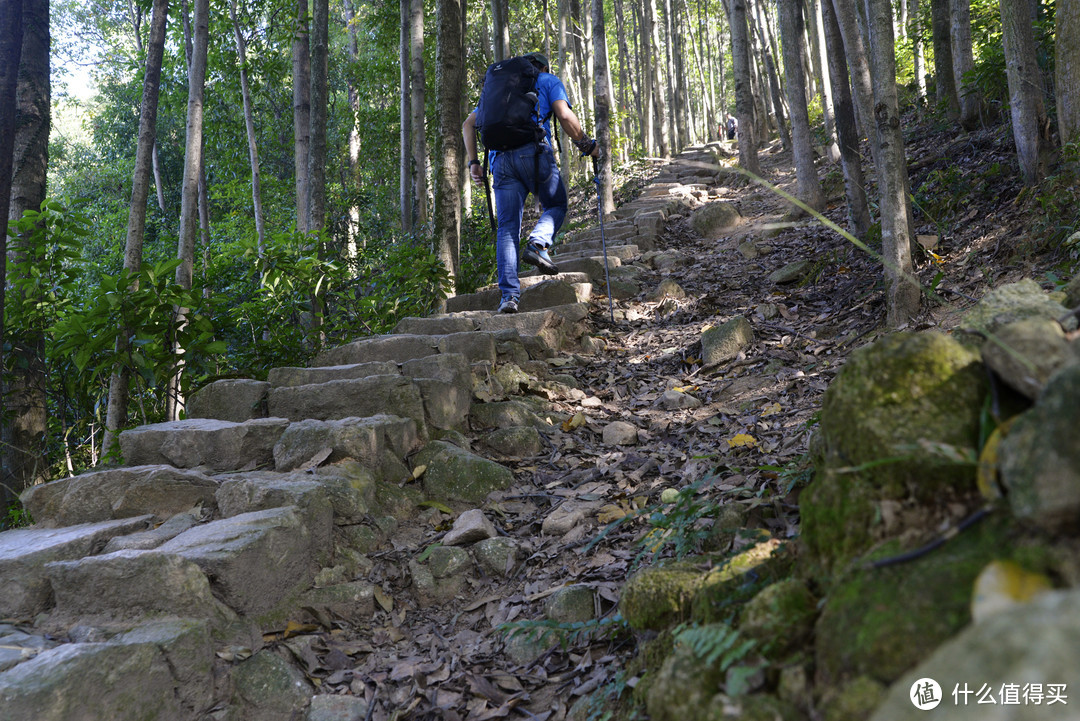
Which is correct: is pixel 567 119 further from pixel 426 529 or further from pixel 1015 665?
pixel 1015 665

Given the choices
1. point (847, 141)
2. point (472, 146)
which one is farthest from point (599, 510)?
point (847, 141)

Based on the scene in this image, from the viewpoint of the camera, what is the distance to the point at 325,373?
4.34 m

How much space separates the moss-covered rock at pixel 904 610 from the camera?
1052mm

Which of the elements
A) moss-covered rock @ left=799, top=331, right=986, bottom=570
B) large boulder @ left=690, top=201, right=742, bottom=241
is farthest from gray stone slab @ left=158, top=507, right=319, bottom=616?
large boulder @ left=690, top=201, right=742, bottom=241

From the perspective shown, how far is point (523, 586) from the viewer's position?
289cm

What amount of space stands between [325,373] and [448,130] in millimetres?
3579

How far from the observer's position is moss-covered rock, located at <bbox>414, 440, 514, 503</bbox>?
3689 mm

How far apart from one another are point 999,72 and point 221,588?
7886mm

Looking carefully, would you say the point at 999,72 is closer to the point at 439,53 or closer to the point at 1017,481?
the point at 439,53

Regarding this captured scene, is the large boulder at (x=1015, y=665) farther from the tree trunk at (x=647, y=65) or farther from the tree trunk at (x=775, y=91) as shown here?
the tree trunk at (x=647, y=65)

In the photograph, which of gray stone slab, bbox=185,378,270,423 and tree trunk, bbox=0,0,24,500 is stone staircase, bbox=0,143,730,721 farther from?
tree trunk, bbox=0,0,24,500

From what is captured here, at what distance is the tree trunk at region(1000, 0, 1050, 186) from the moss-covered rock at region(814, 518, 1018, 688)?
499cm

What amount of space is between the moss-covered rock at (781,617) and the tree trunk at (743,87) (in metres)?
11.7

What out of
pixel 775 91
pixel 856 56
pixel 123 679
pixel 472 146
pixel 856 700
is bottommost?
pixel 123 679
